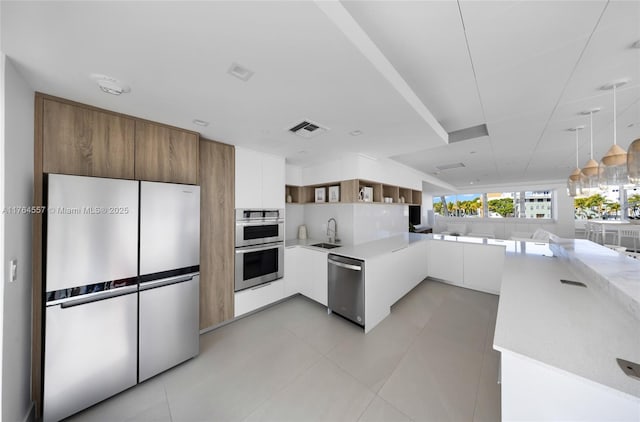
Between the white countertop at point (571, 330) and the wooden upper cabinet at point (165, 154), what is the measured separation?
2626mm

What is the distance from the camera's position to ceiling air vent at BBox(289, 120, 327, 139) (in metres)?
2.04

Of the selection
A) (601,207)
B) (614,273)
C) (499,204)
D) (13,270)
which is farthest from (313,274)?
(601,207)

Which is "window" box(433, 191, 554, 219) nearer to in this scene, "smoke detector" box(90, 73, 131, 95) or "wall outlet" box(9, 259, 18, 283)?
"smoke detector" box(90, 73, 131, 95)

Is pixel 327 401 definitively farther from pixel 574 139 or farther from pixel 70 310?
pixel 574 139

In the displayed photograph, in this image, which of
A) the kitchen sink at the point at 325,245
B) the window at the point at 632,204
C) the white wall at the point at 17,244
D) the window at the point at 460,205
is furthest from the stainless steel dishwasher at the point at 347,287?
the window at the point at 632,204

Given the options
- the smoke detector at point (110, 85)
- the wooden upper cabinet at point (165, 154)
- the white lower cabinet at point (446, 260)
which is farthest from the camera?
the white lower cabinet at point (446, 260)

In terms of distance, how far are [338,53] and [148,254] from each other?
1.98 metres

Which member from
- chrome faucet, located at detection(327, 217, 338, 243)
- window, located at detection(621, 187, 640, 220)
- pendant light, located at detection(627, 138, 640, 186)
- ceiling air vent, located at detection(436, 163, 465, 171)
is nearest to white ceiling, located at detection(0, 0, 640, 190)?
pendant light, located at detection(627, 138, 640, 186)

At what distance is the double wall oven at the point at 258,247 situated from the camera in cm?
261

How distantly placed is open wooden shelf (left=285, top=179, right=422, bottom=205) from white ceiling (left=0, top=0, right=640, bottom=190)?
103cm

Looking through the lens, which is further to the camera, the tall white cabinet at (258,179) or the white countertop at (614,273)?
the tall white cabinet at (258,179)

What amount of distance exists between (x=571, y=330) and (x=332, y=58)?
176 centimetres

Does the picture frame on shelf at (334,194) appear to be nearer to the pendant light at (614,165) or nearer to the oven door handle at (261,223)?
the oven door handle at (261,223)

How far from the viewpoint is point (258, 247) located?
9.04ft
